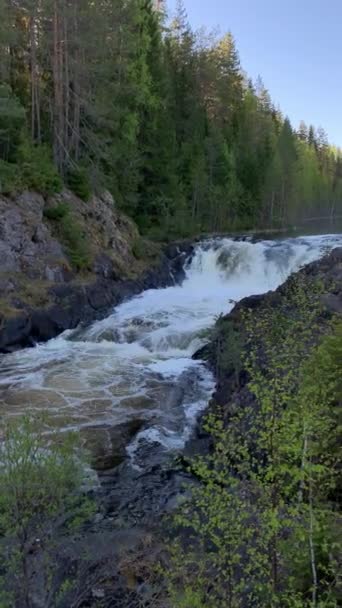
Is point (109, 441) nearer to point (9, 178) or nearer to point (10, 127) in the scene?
point (9, 178)

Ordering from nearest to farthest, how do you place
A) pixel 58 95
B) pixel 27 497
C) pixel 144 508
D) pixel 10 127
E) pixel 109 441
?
pixel 27 497 → pixel 144 508 → pixel 109 441 → pixel 10 127 → pixel 58 95

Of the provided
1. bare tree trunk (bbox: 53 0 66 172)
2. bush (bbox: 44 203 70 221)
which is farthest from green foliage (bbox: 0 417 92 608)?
bare tree trunk (bbox: 53 0 66 172)

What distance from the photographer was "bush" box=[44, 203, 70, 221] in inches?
758

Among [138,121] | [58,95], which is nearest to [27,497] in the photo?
[58,95]

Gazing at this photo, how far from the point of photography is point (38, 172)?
63.8 ft

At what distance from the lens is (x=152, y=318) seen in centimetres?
1805

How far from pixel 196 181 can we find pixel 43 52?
1519 centimetres

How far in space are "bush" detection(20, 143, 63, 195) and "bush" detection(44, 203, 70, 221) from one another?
88cm

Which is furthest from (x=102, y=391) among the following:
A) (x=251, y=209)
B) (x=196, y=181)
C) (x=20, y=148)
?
(x=251, y=209)

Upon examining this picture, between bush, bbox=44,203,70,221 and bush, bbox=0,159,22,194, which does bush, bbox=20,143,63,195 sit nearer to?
bush, bbox=0,159,22,194

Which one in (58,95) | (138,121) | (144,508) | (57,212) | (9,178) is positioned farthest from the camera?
(138,121)

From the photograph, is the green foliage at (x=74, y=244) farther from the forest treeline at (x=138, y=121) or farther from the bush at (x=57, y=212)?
the forest treeline at (x=138, y=121)

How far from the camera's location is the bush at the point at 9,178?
1776cm

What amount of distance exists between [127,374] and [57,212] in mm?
8970
